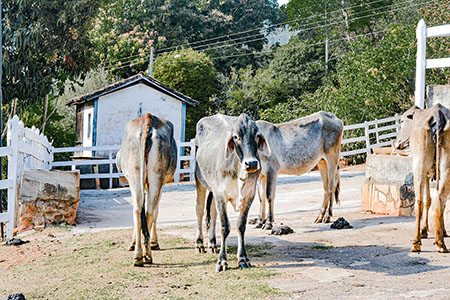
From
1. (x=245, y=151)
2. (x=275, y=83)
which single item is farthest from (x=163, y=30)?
(x=245, y=151)

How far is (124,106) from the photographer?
25.9m

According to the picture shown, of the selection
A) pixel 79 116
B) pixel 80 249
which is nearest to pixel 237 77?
pixel 79 116

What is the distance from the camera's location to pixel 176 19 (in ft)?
142

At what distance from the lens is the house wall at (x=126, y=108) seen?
→ 83.7 feet

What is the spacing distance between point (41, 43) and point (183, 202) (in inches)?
435

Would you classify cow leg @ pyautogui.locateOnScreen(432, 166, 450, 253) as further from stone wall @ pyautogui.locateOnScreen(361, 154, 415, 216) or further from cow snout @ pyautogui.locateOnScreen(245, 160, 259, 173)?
stone wall @ pyautogui.locateOnScreen(361, 154, 415, 216)

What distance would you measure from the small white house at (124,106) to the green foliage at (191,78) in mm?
A: 8325

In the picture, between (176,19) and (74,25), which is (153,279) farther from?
(176,19)

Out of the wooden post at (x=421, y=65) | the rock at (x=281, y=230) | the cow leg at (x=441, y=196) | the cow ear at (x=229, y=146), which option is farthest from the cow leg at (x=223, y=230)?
the wooden post at (x=421, y=65)

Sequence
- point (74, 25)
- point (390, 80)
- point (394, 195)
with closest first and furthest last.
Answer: point (394, 195)
point (74, 25)
point (390, 80)

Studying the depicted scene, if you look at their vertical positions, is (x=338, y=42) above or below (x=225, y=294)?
above

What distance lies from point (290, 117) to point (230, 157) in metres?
23.6

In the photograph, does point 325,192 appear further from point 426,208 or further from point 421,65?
point 426,208

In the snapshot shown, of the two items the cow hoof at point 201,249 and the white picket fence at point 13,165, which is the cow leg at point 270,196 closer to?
the cow hoof at point 201,249
